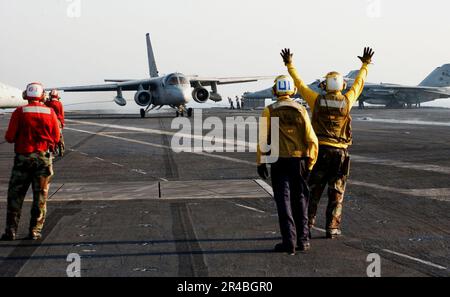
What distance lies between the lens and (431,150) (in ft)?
67.6

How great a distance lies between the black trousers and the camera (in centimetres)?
726

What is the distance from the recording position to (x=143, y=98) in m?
46.8

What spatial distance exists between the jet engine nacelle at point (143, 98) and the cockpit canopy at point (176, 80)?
3289mm

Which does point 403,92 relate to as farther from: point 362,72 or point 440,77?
point 362,72

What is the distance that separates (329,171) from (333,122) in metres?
0.69

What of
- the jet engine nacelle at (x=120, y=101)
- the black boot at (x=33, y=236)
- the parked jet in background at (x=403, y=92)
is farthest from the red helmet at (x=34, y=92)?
the parked jet in background at (x=403, y=92)

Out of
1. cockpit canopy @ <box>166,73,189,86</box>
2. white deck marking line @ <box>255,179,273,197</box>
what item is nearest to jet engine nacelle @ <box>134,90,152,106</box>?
cockpit canopy @ <box>166,73,189,86</box>

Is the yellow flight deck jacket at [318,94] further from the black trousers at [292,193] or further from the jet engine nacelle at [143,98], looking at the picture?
the jet engine nacelle at [143,98]

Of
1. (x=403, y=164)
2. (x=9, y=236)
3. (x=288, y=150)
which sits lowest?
(x=403, y=164)

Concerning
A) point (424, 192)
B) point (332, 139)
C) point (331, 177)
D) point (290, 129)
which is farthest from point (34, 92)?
point (424, 192)

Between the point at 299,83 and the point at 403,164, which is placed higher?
the point at 299,83

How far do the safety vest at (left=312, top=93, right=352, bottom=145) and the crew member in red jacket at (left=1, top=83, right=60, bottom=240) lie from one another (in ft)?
12.4

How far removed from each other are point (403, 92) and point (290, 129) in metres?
87.8
